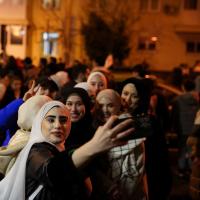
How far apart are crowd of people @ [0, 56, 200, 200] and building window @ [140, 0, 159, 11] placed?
33.8m

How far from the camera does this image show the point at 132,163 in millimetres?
4590

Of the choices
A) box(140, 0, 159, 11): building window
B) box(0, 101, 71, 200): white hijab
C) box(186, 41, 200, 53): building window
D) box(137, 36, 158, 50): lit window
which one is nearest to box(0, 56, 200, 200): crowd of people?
box(0, 101, 71, 200): white hijab

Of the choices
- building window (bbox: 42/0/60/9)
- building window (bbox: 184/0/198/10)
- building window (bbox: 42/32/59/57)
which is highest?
building window (bbox: 184/0/198/10)

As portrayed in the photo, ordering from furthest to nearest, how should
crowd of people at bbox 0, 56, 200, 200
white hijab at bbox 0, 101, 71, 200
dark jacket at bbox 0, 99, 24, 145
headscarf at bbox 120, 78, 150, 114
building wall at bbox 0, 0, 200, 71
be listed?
building wall at bbox 0, 0, 200, 71
dark jacket at bbox 0, 99, 24, 145
headscarf at bbox 120, 78, 150, 114
white hijab at bbox 0, 101, 71, 200
crowd of people at bbox 0, 56, 200, 200

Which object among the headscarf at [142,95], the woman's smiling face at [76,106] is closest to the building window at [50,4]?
the headscarf at [142,95]

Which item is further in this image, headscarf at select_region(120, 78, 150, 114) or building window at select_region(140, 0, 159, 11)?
building window at select_region(140, 0, 159, 11)

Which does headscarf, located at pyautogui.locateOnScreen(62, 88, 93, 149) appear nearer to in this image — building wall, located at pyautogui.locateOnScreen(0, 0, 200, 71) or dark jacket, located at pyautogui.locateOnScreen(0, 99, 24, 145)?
dark jacket, located at pyautogui.locateOnScreen(0, 99, 24, 145)

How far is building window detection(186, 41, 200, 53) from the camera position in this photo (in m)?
41.6

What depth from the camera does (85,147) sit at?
2.98 meters

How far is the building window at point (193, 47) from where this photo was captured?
1638 inches

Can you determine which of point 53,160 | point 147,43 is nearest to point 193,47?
point 147,43

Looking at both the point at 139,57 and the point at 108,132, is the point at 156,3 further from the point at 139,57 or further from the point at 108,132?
the point at 108,132

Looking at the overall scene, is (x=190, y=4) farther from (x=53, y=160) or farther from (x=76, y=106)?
(x=53, y=160)

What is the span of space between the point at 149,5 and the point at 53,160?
38596 millimetres
